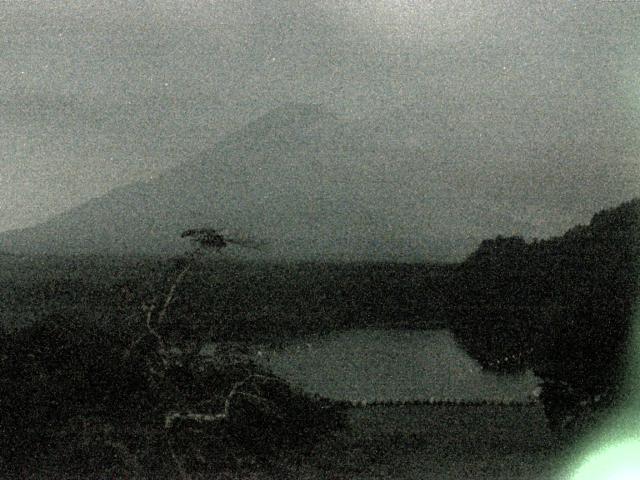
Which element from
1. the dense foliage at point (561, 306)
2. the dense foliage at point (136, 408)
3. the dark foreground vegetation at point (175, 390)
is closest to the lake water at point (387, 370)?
the dense foliage at point (561, 306)

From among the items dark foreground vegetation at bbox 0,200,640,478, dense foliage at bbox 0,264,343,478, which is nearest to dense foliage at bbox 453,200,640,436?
dark foreground vegetation at bbox 0,200,640,478

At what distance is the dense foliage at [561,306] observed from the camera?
11.1 meters

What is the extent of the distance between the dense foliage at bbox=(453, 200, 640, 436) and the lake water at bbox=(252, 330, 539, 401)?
4.26 feet

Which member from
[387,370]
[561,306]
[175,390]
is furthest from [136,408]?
[561,306]

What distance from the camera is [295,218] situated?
131 metres

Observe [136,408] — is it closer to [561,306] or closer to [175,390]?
[175,390]

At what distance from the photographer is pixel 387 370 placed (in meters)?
19.9

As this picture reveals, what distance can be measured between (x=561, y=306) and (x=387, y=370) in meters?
7.81

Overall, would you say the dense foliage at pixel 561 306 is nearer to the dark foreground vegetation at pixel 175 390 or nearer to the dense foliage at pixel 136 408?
the dark foreground vegetation at pixel 175 390

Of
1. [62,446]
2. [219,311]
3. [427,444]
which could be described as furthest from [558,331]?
[219,311]

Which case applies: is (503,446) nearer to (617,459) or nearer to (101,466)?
(617,459)

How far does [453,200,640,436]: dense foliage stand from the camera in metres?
11.1

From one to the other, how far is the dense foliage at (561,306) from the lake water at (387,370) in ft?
4.26

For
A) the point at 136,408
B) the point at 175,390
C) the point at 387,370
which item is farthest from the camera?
the point at 387,370
